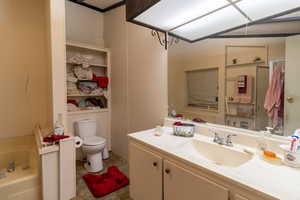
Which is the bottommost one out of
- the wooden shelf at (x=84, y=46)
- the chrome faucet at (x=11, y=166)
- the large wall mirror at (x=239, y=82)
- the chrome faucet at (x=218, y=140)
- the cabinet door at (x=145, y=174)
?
the chrome faucet at (x=11, y=166)

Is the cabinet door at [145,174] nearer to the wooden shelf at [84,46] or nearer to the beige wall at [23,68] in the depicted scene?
the beige wall at [23,68]

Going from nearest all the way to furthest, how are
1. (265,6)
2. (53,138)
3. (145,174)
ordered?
(265,6), (145,174), (53,138)

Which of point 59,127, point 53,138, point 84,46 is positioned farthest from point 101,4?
point 53,138

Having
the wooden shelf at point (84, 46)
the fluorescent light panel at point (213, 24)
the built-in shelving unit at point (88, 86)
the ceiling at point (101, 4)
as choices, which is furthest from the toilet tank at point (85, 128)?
the ceiling at point (101, 4)

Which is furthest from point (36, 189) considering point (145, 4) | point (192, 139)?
point (145, 4)

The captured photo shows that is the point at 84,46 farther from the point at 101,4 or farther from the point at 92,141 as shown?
the point at 92,141

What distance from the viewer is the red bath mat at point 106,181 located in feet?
6.09

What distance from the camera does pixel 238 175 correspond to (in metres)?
0.86

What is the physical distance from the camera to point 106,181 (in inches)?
80.2

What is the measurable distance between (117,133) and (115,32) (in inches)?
71.2

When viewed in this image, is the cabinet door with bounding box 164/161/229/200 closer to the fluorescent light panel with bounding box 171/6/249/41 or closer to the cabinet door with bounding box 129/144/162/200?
the cabinet door with bounding box 129/144/162/200

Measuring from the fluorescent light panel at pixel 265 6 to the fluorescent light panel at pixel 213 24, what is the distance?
2.5 inches

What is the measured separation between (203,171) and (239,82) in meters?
0.92

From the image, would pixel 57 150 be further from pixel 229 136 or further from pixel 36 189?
pixel 229 136
